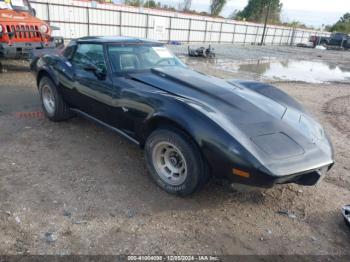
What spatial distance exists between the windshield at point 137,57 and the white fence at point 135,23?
1580cm

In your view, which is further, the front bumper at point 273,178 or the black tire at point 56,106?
the black tire at point 56,106

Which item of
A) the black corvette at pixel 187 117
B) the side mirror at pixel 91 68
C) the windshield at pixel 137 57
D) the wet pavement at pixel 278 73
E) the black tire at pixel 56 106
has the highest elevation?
the windshield at pixel 137 57

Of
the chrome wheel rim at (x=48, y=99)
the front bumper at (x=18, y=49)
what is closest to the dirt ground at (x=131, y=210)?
the chrome wheel rim at (x=48, y=99)

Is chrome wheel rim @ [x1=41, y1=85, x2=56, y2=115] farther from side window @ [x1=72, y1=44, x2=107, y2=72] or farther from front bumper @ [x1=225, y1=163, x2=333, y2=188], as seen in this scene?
A: front bumper @ [x1=225, y1=163, x2=333, y2=188]

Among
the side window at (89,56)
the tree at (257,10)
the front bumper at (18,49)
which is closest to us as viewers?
the side window at (89,56)

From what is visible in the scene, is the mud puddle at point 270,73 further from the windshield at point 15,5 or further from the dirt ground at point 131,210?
the dirt ground at point 131,210

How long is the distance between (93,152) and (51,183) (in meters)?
0.91

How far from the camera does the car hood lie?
277cm

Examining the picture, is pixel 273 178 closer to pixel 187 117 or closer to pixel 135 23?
pixel 187 117

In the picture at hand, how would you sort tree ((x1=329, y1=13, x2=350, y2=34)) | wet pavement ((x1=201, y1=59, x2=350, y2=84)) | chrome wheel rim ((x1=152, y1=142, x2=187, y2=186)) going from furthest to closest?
tree ((x1=329, y1=13, x2=350, y2=34)) < wet pavement ((x1=201, y1=59, x2=350, y2=84)) < chrome wheel rim ((x1=152, y1=142, x2=187, y2=186))

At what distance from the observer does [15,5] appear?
9.60m

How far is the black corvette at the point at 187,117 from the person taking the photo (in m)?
2.71

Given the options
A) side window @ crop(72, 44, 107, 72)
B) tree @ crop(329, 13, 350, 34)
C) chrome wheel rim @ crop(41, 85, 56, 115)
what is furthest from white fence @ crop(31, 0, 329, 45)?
tree @ crop(329, 13, 350, 34)

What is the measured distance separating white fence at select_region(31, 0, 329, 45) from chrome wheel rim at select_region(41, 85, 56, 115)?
47.6 ft
